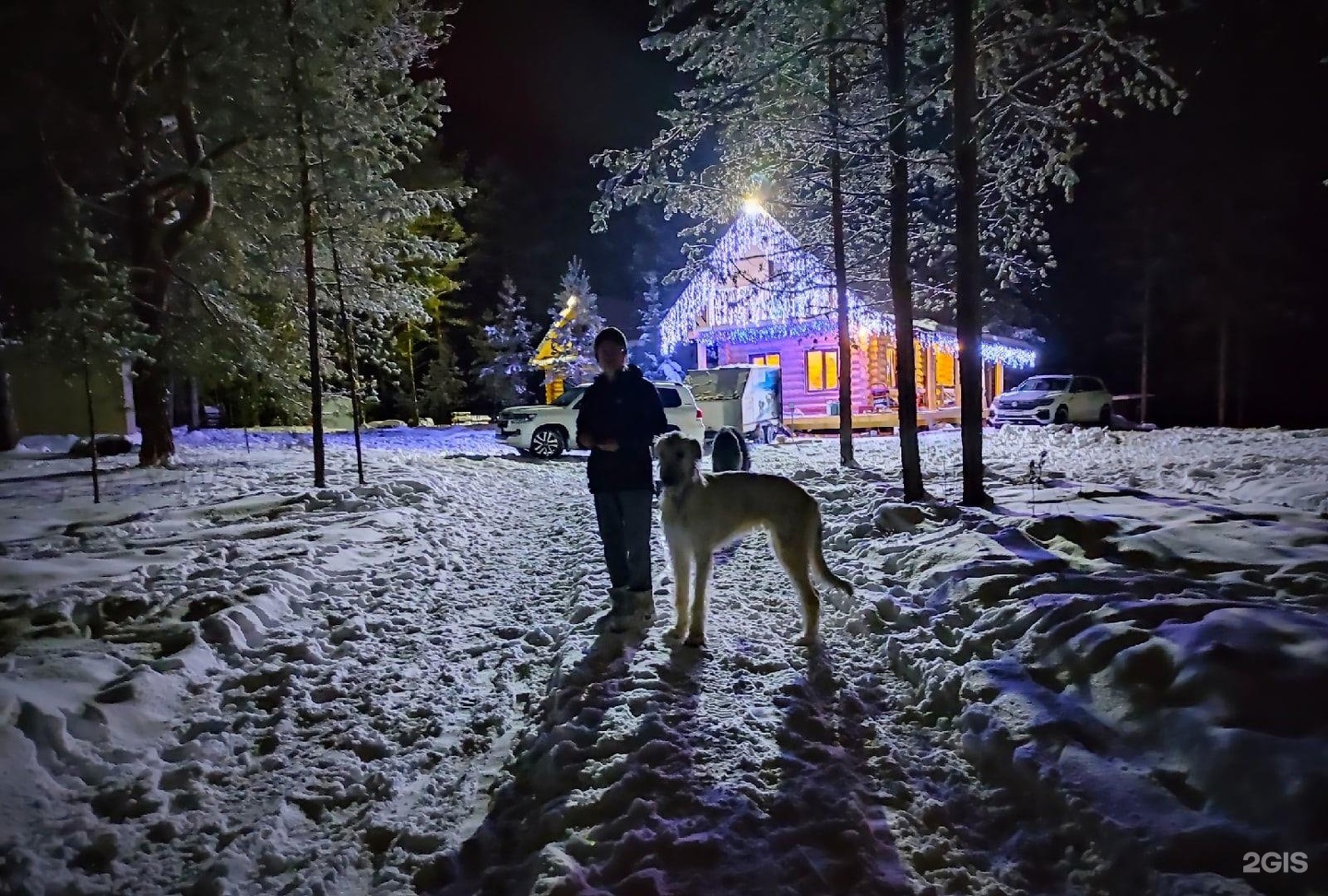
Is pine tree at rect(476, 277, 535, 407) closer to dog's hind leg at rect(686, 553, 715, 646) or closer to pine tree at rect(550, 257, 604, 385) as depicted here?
pine tree at rect(550, 257, 604, 385)

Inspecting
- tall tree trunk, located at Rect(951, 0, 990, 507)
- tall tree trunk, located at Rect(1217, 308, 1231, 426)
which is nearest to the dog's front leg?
tall tree trunk, located at Rect(951, 0, 990, 507)

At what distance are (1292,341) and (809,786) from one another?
42.2m

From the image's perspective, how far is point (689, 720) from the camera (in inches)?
151

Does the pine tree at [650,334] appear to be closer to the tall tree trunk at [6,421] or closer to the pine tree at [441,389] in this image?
the pine tree at [441,389]

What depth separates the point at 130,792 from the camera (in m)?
3.23

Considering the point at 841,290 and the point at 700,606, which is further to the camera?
the point at 841,290

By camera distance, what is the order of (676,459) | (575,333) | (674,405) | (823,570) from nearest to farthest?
1. (676,459)
2. (823,570)
3. (674,405)
4. (575,333)

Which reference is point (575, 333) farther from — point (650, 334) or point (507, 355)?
point (507, 355)

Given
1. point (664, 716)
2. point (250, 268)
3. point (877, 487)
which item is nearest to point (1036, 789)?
point (664, 716)

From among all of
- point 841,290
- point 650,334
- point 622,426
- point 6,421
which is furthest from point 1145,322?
point 6,421

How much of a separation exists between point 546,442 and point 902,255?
36.3 feet

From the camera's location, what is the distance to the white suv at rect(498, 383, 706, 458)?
18.1 meters

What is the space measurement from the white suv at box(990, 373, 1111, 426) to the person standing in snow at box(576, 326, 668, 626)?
23144 mm

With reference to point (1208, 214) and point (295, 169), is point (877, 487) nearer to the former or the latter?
point (295, 169)
